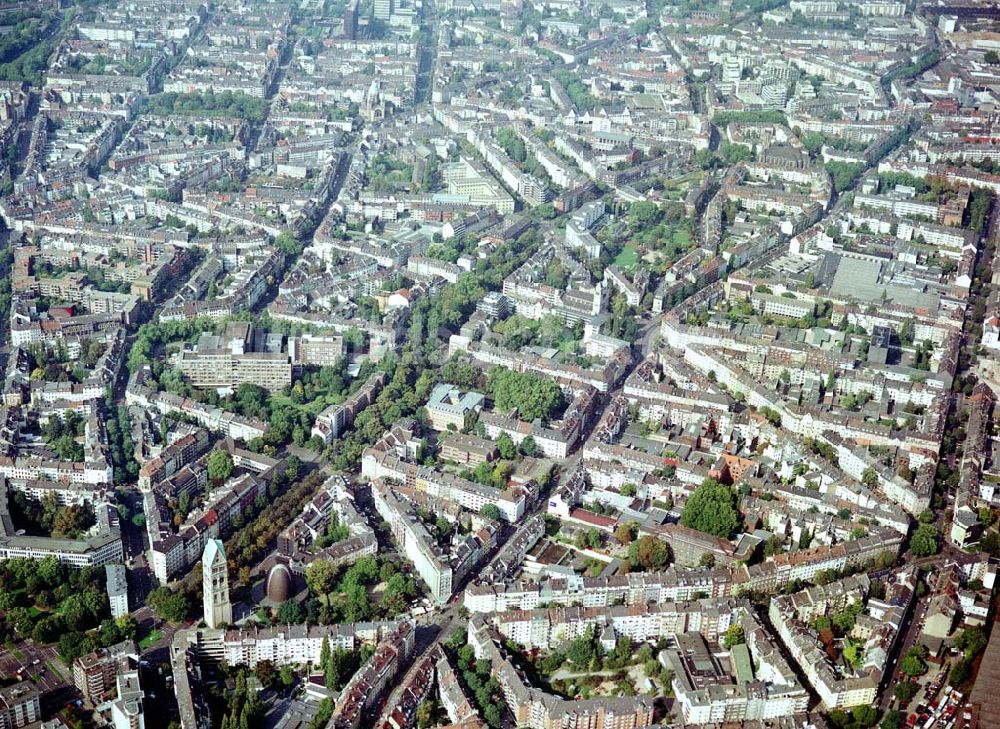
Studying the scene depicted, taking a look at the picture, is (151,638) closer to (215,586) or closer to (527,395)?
(215,586)

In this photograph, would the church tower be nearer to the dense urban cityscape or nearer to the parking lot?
the dense urban cityscape

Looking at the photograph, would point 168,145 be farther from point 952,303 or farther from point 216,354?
point 952,303

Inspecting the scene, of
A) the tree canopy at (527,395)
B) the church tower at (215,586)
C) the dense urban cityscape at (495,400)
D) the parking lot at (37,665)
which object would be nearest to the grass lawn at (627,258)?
the dense urban cityscape at (495,400)

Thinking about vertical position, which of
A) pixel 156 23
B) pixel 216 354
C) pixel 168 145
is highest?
pixel 156 23

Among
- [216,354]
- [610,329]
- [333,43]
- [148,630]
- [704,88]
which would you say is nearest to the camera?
[148,630]

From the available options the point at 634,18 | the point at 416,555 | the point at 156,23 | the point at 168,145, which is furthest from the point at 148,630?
the point at 634,18

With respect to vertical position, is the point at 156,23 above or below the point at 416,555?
above

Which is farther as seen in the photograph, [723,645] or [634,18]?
[634,18]

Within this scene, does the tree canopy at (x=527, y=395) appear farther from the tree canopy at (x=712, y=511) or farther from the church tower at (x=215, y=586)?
the church tower at (x=215, y=586)
